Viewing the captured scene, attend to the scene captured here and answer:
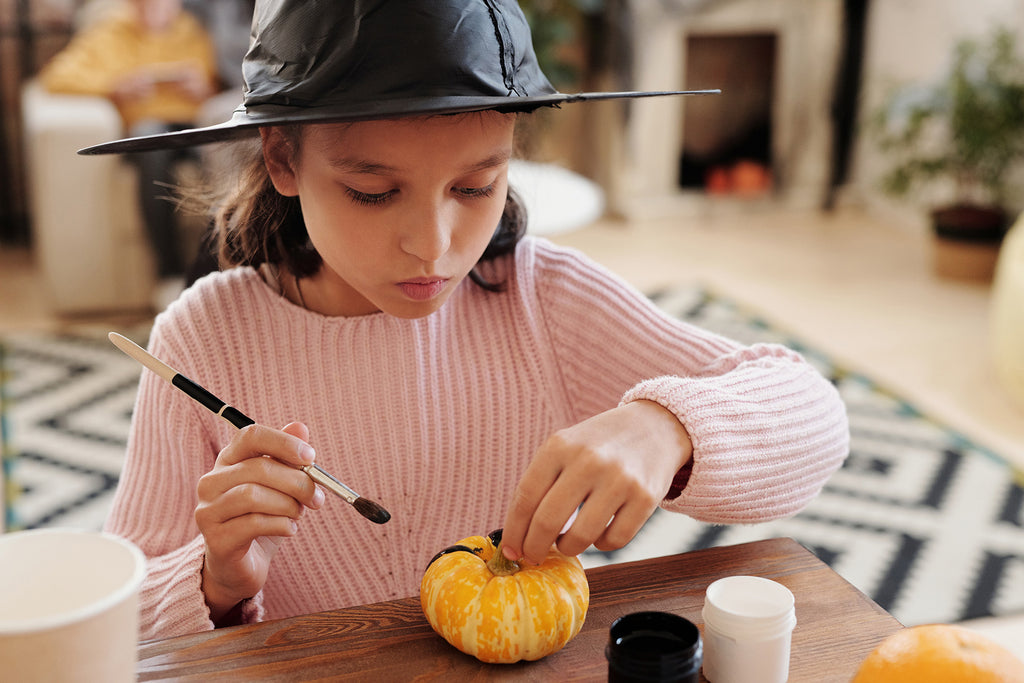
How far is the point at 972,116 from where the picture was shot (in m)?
3.50

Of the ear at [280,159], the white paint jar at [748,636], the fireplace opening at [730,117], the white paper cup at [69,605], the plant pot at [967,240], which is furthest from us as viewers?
the fireplace opening at [730,117]

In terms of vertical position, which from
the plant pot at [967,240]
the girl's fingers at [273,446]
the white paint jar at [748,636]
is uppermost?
the girl's fingers at [273,446]

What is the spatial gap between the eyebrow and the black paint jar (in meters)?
0.35

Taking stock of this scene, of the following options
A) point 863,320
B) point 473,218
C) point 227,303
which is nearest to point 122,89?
point 863,320

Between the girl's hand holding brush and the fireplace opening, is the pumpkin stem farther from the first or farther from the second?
the fireplace opening

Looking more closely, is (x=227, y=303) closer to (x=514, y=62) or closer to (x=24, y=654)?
(x=514, y=62)

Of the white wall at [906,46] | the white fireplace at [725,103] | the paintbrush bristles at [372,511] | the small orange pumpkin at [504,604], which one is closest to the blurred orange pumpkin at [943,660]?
the small orange pumpkin at [504,604]

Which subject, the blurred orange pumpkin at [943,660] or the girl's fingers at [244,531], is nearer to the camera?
the blurred orange pumpkin at [943,660]

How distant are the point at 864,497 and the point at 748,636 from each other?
1.82 meters

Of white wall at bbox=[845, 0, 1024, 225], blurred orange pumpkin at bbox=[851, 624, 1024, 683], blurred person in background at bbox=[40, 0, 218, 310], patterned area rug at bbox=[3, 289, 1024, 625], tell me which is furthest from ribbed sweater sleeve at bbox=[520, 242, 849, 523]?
white wall at bbox=[845, 0, 1024, 225]

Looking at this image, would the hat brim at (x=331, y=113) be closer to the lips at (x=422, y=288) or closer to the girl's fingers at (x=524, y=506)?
the lips at (x=422, y=288)

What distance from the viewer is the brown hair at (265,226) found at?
980mm

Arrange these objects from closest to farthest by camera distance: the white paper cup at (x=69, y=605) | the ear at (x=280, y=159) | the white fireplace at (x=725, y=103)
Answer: the white paper cup at (x=69, y=605)
the ear at (x=280, y=159)
the white fireplace at (x=725, y=103)

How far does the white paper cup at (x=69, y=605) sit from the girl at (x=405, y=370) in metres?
0.18
